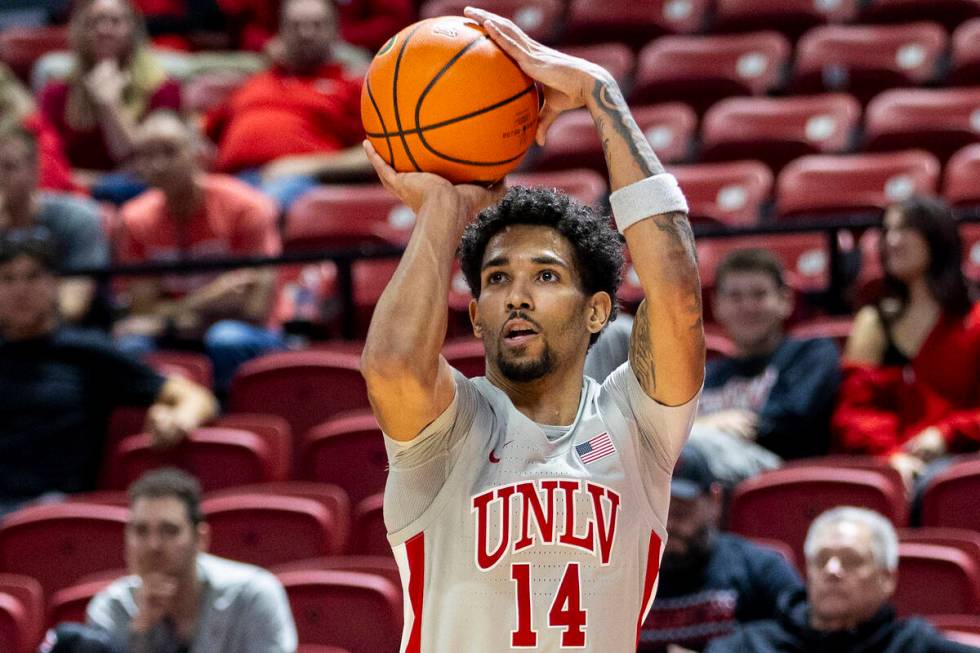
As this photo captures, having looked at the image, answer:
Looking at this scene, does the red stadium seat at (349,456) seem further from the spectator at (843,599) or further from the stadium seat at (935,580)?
the stadium seat at (935,580)

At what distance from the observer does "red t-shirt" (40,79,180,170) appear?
24.6 feet

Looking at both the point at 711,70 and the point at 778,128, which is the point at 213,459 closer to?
the point at 778,128

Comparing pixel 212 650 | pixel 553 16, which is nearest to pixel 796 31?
pixel 553 16

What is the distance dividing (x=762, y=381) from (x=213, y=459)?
5.37ft

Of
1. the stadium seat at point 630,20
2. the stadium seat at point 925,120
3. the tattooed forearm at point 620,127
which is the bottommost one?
the tattooed forearm at point 620,127

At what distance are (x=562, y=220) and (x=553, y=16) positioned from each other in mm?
5799

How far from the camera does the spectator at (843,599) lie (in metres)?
4.00

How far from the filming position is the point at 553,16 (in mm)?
8359

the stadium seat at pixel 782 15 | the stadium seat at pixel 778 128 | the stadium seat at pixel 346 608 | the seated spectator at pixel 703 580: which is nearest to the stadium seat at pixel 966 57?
the stadium seat at pixel 778 128

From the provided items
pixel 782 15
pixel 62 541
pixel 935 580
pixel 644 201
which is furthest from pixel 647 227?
pixel 782 15

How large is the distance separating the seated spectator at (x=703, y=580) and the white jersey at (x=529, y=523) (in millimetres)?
1561

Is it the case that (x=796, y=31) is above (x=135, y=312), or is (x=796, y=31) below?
above

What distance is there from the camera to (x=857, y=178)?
21.5 ft

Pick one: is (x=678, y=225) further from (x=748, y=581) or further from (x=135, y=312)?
(x=135, y=312)
